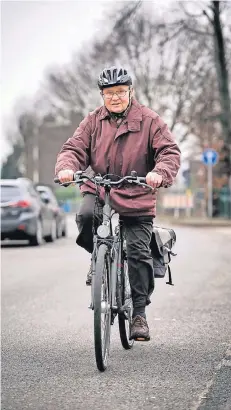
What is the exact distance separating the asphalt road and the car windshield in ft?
23.2

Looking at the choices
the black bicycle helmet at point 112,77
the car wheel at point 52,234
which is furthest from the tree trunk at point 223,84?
the black bicycle helmet at point 112,77

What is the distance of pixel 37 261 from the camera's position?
15438 mm

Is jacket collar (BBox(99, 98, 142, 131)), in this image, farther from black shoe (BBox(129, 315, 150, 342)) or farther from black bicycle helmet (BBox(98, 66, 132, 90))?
black shoe (BBox(129, 315, 150, 342))

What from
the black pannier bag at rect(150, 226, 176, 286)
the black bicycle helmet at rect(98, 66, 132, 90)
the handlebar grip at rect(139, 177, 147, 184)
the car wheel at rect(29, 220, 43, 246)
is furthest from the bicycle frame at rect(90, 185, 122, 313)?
the car wheel at rect(29, 220, 43, 246)

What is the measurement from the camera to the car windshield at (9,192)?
760 inches

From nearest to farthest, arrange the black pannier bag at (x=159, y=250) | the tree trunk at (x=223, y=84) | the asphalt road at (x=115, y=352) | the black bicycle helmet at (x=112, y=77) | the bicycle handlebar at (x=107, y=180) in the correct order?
the asphalt road at (x=115, y=352) < the bicycle handlebar at (x=107, y=180) < the black bicycle helmet at (x=112, y=77) < the black pannier bag at (x=159, y=250) < the tree trunk at (x=223, y=84)

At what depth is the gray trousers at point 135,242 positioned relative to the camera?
588 centimetres

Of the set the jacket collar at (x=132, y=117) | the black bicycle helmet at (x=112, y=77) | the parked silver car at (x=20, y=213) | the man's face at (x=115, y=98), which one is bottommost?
the parked silver car at (x=20, y=213)

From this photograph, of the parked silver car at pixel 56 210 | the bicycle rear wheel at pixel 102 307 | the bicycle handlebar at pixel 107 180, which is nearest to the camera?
the bicycle rear wheel at pixel 102 307

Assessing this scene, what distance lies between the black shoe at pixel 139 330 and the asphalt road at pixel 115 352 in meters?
0.14

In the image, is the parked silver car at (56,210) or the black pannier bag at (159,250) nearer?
the black pannier bag at (159,250)

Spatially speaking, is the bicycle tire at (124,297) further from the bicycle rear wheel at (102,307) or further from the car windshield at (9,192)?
the car windshield at (9,192)

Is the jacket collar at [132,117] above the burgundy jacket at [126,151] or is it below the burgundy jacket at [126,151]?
above

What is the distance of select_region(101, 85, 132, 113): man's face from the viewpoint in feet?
19.3
